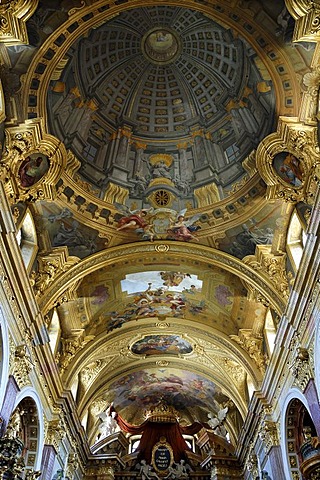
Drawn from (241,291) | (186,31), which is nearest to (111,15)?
(186,31)

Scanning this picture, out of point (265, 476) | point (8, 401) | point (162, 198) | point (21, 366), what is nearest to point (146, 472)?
point (265, 476)

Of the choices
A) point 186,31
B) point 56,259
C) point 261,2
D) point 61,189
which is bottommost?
point 56,259

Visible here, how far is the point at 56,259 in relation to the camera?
1686cm

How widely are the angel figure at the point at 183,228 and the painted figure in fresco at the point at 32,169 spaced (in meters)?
5.13

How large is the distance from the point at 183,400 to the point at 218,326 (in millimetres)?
8869

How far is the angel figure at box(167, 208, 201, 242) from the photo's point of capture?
1745cm

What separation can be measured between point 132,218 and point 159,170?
1983mm

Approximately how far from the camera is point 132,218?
1750 cm

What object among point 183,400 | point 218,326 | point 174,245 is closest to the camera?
point 174,245

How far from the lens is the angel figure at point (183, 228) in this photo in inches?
687

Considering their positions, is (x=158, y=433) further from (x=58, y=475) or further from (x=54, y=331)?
(x=54, y=331)

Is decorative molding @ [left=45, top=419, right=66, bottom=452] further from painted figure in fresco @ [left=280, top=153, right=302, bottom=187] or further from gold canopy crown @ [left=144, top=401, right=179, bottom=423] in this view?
painted figure in fresco @ [left=280, top=153, right=302, bottom=187]

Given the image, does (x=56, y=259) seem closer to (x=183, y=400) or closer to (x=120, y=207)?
(x=120, y=207)

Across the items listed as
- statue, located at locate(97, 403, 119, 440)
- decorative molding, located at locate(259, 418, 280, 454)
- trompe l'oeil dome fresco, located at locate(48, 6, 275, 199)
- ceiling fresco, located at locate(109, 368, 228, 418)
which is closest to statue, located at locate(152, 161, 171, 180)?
trompe l'oeil dome fresco, located at locate(48, 6, 275, 199)
